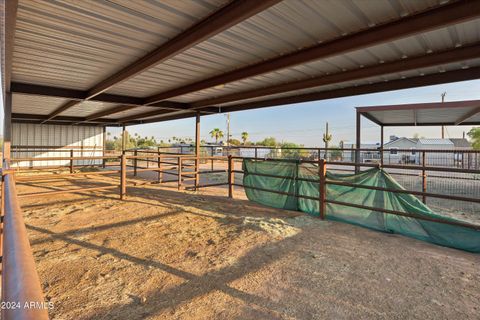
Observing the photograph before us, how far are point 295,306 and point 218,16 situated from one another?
9.13 ft

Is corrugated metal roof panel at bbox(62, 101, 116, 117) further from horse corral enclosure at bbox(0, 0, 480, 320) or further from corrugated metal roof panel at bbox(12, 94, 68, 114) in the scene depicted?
horse corral enclosure at bbox(0, 0, 480, 320)

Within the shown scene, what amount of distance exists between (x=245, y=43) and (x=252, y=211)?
3.19 metres

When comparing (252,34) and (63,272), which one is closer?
(63,272)

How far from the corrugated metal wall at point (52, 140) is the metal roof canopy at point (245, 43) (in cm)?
1051

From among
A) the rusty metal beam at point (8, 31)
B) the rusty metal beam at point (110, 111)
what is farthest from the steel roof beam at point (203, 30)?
the rusty metal beam at point (110, 111)

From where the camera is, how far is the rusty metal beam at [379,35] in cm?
232

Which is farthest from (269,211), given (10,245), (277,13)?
(10,245)

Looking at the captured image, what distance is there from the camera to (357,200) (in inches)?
181

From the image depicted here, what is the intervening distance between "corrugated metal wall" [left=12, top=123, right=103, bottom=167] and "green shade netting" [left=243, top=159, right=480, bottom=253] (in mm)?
11168

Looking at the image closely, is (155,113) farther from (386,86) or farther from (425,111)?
(425,111)

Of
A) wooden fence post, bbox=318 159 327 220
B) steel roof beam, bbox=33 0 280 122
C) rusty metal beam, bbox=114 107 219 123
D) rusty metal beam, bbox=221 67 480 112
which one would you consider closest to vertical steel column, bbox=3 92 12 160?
steel roof beam, bbox=33 0 280 122

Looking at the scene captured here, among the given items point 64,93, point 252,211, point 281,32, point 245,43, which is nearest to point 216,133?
point 64,93

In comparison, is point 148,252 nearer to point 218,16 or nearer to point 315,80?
point 218,16

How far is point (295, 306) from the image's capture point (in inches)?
87.7
